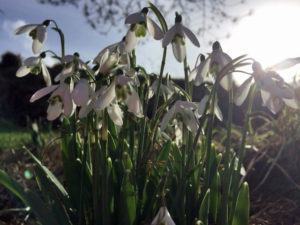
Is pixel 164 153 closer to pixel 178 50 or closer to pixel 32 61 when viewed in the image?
pixel 178 50

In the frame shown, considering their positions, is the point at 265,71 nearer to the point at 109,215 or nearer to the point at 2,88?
the point at 109,215

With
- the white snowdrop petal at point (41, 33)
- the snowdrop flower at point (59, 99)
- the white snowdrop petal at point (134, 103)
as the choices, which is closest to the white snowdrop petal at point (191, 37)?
the white snowdrop petal at point (134, 103)

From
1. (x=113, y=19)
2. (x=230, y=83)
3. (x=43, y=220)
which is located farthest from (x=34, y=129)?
(x=113, y=19)

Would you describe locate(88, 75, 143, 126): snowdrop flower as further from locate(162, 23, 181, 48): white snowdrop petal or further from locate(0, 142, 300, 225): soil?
locate(0, 142, 300, 225): soil

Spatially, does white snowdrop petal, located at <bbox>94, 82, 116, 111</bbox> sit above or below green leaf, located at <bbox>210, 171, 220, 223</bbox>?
above

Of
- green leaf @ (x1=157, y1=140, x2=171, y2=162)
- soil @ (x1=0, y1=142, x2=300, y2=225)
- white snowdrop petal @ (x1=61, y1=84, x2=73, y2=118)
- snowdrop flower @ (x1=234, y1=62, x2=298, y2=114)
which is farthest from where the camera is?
soil @ (x1=0, y1=142, x2=300, y2=225)

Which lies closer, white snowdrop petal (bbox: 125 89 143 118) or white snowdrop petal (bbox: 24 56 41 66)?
white snowdrop petal (bbox: 125 89 143 118)

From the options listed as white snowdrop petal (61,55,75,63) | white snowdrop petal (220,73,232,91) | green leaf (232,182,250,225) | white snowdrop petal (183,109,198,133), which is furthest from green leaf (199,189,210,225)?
white snowdrop petal (61,55,75,63)
